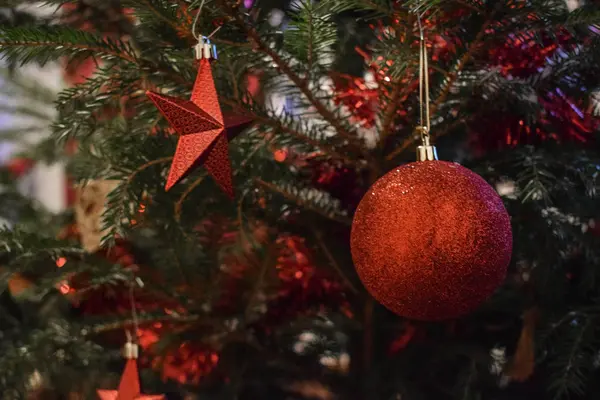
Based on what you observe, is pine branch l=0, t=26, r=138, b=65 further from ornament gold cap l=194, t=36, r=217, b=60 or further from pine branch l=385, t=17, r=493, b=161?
pine branch l=385, t=17, r=493, b=161

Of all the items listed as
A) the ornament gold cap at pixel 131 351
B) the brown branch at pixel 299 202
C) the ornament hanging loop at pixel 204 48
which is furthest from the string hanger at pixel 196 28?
the ornament gold cap at pixel 131 351

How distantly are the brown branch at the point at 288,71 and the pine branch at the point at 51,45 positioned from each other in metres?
0.09

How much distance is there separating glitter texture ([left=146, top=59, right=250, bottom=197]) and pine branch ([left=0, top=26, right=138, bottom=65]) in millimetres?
87

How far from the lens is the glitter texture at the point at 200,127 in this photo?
1.30ft

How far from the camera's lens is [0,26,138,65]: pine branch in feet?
1.42

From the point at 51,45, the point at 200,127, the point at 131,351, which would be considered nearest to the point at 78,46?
the point at 51,45

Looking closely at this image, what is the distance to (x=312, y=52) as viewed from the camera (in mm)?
450

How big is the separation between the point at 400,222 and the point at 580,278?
1.07 feet

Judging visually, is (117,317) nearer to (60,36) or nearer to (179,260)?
(179,260)

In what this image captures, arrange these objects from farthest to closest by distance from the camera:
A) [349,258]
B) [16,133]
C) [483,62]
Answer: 1. [16,133]
2. [349,258]
3. [483,62]

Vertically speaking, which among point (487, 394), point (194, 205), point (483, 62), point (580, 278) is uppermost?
point (483, 62)

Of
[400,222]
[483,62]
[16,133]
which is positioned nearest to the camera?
[400,222]

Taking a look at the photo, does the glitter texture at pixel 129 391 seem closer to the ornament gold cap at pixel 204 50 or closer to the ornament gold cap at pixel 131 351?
the ornament gold cap at pixel 131 351

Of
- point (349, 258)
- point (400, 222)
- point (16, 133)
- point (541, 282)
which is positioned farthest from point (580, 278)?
point (16, 133)
